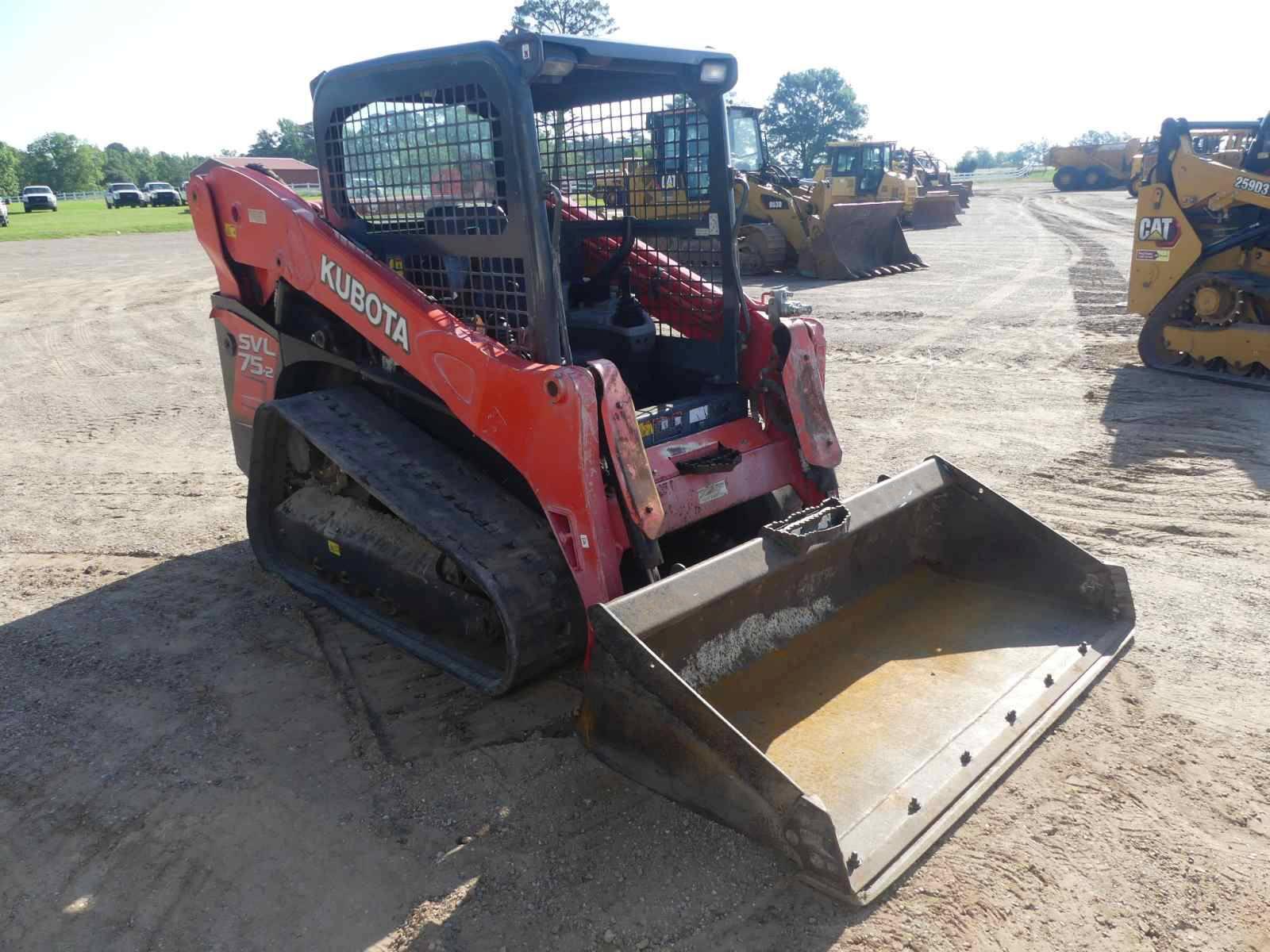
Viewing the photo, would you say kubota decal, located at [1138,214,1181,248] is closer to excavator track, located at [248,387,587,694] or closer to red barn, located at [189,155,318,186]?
red barn, located at [189,155,318,186]

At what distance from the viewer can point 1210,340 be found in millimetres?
8266

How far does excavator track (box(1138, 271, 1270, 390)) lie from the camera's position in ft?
26.2

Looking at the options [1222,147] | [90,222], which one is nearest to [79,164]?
[90,222]

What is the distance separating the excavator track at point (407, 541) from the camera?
3.33 meters

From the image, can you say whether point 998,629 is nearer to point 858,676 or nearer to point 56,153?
point 858,676

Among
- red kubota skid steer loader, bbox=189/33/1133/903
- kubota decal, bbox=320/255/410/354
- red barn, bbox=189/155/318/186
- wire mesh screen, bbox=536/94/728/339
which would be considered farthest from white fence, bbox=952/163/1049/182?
kubota decal, bbox=320/255/410/354

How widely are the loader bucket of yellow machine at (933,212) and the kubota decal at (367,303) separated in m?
23.7

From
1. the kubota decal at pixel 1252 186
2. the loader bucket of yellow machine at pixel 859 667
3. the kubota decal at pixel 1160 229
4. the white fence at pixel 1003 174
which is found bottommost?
the loader bucket of yellow machine at pixel 859 667

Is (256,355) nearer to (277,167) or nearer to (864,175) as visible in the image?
(277,167)

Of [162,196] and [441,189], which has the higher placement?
[162,196]

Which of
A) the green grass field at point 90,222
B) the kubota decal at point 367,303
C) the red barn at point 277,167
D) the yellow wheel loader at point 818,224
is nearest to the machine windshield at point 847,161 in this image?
the yellow wheel loader at point 818,224

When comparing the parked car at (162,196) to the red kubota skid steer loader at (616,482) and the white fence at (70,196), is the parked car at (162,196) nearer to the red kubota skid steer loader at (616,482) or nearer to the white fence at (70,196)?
the white fence at (70,196)

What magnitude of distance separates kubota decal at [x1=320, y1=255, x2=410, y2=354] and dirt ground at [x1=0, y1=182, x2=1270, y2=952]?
1251 millimetres

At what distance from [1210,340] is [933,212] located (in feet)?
60.8
